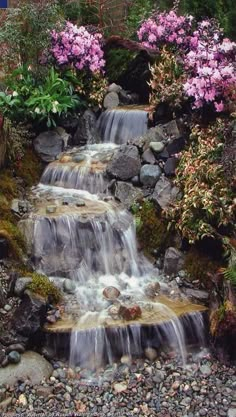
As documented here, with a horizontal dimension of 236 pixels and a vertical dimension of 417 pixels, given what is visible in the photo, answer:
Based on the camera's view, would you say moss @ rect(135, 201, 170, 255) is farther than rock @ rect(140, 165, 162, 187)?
No

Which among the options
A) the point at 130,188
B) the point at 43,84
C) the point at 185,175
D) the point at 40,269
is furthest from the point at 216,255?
the point at 43,84

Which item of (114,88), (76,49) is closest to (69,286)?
(114,88)

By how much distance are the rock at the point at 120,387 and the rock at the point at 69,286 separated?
1430 millimetres

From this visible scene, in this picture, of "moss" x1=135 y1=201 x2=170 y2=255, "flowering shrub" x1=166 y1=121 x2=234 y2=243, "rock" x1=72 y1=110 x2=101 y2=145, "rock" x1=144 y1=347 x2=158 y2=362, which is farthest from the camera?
"rock" x1=72 y1=110 x2=101 y2=145

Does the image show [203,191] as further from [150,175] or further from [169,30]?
[169,30]

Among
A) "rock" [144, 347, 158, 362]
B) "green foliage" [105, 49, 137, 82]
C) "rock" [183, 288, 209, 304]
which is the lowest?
"rock" [144, 347, 158, 362]

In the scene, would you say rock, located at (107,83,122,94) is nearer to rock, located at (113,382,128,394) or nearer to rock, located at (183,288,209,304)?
rock, located at (183,288,209,304)

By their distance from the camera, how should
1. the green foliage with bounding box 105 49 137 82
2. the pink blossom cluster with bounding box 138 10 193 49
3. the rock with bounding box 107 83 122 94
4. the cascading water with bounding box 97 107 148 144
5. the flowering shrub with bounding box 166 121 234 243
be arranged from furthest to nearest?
the green foliage with bounding box 105 49 137 82 → the rock with bounding box 107 83 122 94 → the pink blossom cluster with bounding box 138 10 193 49 → the cascading water with bounding box 97 107 148 144 → the flowering shrub with bounding box 166 121 234 243

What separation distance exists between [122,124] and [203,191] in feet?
9.24

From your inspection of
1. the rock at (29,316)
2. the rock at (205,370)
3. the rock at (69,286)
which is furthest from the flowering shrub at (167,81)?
the rock at (205,370)

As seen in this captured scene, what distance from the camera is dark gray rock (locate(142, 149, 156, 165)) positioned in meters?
7.26

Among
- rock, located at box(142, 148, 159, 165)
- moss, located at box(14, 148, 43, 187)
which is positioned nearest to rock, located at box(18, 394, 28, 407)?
moss, located at box(14, 148, 43, 187)

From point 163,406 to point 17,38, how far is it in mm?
6351

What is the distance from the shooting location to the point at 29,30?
8.34m
